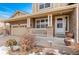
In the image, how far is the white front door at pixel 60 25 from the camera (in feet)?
12.0

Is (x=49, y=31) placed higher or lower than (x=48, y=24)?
lower

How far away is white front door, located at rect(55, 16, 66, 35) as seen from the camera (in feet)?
12.0

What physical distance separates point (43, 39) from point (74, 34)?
0.75m

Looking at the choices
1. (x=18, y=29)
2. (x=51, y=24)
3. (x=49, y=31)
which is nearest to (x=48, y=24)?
(x=51, y=24)

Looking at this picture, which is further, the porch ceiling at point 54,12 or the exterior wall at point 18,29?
the exterior wall at point 18,29

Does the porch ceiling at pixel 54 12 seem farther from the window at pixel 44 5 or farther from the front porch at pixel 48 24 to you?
the window at pixel 44 5

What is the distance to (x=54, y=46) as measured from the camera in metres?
3.65

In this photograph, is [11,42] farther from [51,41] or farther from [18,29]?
[51,41]

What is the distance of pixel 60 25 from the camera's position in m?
3.68

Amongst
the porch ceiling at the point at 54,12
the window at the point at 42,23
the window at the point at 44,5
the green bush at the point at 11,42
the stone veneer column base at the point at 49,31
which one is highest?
the window at the point at 44,5

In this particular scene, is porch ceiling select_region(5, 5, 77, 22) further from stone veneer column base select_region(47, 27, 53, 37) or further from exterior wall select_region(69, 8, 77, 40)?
stone veneer column base select_region(47, 27, 53, 37)

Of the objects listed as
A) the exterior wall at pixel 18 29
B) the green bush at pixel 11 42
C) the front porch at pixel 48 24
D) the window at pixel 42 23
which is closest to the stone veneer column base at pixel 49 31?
the front porch at pixel 48 24

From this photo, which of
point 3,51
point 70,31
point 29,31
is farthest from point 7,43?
point 70,31
